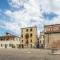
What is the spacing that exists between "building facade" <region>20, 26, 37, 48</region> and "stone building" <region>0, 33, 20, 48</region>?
9.93 ft

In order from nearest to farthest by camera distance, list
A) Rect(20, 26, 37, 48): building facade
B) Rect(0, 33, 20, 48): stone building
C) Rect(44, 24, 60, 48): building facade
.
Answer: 1. Rect(44, 24, 60, 48): building facade
2. Rect(0, 33, 20, 48): stone building
3. Rect(20, 26, 37, 48): building facade

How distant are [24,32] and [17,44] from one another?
42.8ft

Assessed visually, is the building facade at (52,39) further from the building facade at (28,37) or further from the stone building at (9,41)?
the stone building at (9,41)

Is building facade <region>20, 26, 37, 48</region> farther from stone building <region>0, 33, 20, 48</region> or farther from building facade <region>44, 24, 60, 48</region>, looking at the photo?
building facade <region>44, 24, 60, 48</region>

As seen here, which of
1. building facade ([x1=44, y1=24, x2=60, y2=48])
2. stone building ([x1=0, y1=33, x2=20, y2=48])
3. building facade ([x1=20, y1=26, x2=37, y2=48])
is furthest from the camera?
building facade ([x1=20, y1=26, x2=37, y2=48])

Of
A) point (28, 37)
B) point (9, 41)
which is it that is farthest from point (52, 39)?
point (9, 41)

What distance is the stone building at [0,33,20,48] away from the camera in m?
99.6

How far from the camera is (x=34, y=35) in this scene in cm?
10662

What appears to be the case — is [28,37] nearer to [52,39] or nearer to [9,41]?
[9,41]

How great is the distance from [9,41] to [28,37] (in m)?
10.1

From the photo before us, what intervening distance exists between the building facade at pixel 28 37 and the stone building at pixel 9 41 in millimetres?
3028

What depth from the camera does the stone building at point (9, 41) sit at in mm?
99562

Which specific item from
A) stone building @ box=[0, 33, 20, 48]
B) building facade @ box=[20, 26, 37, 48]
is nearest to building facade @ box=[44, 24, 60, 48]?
building facade @ box=[20, 26, 37, 48]

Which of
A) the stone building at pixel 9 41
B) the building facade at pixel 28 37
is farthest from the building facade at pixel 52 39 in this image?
the stone building at pixel 9 41
